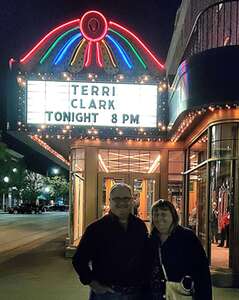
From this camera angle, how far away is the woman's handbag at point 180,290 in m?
3.60

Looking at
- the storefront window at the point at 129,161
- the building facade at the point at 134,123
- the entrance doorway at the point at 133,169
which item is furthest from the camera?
the storefront window at the point at 129,161

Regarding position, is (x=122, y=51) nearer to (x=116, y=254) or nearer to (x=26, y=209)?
(x=116, y=254)

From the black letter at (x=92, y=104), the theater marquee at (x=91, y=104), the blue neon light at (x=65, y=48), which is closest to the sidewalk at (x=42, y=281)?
the theater marquee at (x=91, y=104)

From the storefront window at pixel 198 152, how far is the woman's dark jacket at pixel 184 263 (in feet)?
22.0

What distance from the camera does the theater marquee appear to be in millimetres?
12305

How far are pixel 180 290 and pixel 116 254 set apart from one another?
502 millimetres

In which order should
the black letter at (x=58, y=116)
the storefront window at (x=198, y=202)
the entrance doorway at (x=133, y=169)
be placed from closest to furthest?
1. the storefront window at (x=198, y=202)
2. the black letter at (x=58, y=116)
3. the entrance doorway at (x=133, y=169)

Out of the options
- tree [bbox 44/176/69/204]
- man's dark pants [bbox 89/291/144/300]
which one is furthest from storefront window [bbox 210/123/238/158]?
tree [bbox 44/176/69/204]

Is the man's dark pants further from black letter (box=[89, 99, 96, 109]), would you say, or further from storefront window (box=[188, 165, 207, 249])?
black letter (box=[89, 99, 96, 109])

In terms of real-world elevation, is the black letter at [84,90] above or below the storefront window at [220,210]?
above

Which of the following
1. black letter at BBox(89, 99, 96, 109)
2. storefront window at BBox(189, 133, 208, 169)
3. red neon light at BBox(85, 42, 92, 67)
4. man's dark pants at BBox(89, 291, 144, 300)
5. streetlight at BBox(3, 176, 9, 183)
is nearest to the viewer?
man's dark pants at BBox(89, 291, 144, 300)

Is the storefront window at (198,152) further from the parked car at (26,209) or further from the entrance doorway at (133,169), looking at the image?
the parked car at (26,209)

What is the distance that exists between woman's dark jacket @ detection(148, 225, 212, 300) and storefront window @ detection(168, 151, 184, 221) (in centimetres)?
1012

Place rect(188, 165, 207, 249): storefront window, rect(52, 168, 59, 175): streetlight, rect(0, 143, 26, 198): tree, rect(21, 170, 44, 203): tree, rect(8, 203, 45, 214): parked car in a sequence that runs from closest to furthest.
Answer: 1. rect(188, 165, 207, 249): storefront window
2. rect(0, 143, 26, 198): tree
3. rect(8, 203, 45, 214): parked car
4. rect(21, 170, 44, 203): tree
5. rect(52, 168, 59, 175): streetlight
